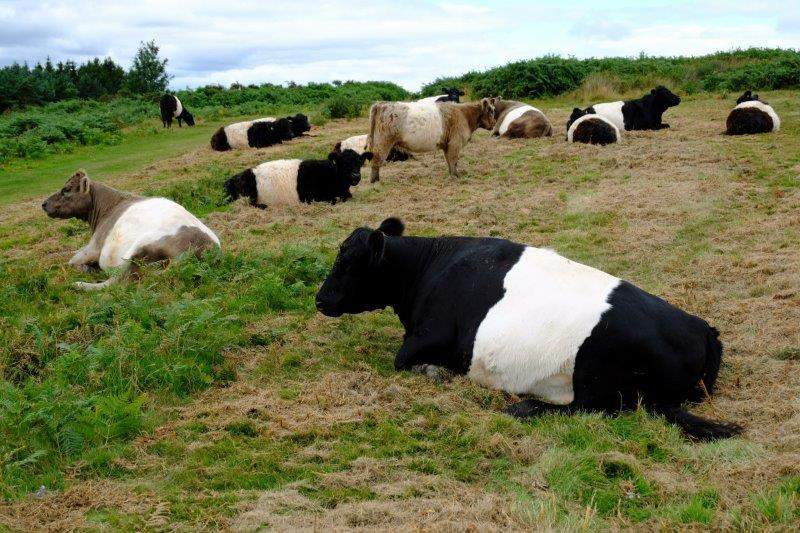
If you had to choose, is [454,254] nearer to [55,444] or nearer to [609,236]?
[55,444]

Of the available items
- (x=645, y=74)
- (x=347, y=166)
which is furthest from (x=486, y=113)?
(x=645, y=74)

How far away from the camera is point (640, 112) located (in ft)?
65.1

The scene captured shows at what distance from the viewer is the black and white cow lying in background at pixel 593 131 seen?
→ 17.4m

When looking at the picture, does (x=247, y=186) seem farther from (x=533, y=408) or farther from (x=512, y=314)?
(x=533, y=408)

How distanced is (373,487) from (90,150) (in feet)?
74.2

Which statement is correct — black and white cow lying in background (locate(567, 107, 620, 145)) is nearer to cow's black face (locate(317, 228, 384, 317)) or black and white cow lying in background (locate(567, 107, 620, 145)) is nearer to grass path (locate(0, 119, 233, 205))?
grass path (locate(0, 119, 233, 205))

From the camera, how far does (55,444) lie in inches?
187

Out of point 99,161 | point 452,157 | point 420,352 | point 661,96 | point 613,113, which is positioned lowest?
point 420,352

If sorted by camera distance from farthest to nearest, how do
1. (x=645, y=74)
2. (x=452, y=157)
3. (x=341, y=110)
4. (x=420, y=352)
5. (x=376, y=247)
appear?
1. (x=645, y=74)
2. (x=341, y=110)
3. (x=452, y=157)
4. (x=376, y=247)
5. (x=420, y=352)

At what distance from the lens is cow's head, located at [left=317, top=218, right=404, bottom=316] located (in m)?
6.52

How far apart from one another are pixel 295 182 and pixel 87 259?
4772 millimetres

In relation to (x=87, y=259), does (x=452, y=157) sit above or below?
above

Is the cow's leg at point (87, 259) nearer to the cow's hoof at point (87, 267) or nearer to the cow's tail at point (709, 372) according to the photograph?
the cow's hoof at point (87, 267)

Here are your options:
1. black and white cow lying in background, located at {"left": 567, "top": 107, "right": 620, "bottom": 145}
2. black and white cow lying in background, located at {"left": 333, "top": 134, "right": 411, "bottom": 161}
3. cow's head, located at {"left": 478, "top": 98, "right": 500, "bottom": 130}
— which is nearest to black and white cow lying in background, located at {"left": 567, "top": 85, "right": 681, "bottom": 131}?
black and white cow lying in background, located at {"left": 567, "top": 107, "right": 620, "bottom": 145}
